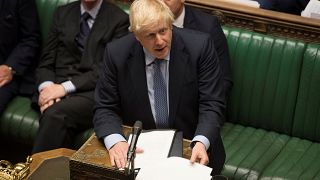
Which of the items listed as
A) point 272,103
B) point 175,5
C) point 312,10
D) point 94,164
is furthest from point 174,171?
point 312,10

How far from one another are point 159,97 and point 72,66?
105 centimetres

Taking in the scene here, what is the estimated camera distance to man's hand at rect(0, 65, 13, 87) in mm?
3545

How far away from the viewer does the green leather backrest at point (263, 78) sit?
3150 mm

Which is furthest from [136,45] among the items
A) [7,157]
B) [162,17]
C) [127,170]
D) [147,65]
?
[7,157]

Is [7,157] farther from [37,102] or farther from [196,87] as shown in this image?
[196,87]

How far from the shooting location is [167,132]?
2359 millimetres

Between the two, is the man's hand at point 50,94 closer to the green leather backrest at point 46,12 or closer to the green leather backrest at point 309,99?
the green leather backrest at point 46,12

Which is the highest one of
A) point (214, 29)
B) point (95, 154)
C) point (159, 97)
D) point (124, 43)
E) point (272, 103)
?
point (124, 43)

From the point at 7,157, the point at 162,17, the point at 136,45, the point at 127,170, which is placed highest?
the point at 162,17

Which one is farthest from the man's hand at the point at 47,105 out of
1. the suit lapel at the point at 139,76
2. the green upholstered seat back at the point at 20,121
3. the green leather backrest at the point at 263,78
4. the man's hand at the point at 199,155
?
the man's hand at the point at 199,155

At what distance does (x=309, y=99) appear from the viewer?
3.12 metres

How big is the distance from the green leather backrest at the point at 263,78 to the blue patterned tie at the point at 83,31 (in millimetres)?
816

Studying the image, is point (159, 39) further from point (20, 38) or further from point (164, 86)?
point (20, 38)

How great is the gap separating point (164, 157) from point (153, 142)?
125 mm
